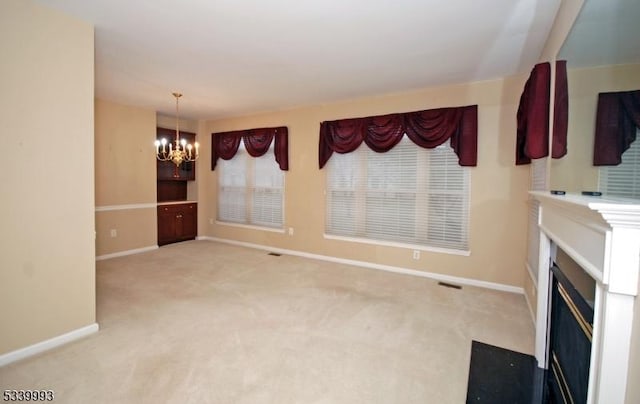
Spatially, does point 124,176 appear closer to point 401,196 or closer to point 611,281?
point 401,196

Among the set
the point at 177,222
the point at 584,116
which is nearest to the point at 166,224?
the point at 177,222

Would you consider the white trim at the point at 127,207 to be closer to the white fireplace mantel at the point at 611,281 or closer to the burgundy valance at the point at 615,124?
the white fireplace mantel at the point at 611,281

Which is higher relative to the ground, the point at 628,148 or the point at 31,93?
the point at 31,93

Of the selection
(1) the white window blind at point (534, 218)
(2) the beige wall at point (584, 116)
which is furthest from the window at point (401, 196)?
(2) the beige wall at point (584, 116)

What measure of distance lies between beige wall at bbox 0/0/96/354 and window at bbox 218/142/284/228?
3.26 metres

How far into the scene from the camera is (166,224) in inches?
227

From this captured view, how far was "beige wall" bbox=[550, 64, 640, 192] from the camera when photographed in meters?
1.39

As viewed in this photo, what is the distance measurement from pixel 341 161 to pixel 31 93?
364 cm

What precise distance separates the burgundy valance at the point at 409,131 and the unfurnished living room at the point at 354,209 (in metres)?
0.03

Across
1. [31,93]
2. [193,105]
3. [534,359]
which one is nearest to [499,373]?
[534,359]

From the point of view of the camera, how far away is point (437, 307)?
3.08 m

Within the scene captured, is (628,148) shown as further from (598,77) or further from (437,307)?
(437,307)

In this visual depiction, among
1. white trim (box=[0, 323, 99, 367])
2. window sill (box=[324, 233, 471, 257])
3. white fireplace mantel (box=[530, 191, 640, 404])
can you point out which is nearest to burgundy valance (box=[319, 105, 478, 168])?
window sill (box=[324, 233, 471, 257])

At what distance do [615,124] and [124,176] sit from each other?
6.14 metres
